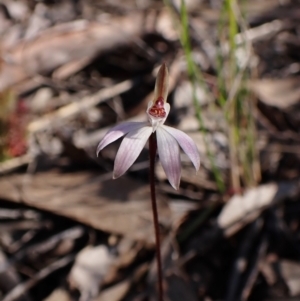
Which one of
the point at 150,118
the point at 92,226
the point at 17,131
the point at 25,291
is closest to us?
the point at 150,118

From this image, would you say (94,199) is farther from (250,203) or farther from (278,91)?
(278,91)

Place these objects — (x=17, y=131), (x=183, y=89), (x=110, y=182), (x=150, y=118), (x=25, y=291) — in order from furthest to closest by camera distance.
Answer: (x=183, y=89) → (x=17, y=131) → (x=110, y=182) → (x=25, y=291) → (x=150, y=118)

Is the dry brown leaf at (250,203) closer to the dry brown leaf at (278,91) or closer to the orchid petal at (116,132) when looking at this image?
the dry brown leaf at (278,91)

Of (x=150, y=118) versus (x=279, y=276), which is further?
(x=279, y=276)

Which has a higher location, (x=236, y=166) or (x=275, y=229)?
(x=236, y=166)

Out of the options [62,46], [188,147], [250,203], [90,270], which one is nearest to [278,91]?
[250,203]

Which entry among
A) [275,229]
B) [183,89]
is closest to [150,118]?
[275,229]

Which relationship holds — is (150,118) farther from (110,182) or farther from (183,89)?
(183,89)

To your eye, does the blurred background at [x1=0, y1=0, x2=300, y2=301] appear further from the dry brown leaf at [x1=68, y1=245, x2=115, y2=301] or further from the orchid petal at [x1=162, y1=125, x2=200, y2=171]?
the orchid petal at [x1=162, y1=125, x2=200, y2=171]

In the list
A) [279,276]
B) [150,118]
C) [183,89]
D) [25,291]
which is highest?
[150,118]
